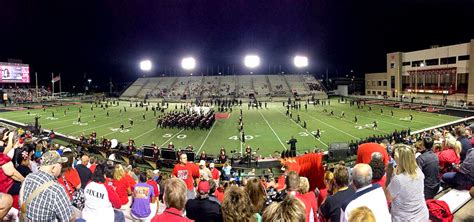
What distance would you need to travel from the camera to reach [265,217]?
285cm

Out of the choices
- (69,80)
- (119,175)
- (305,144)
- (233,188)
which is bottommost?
(305,144)

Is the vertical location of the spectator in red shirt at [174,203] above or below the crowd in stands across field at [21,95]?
below

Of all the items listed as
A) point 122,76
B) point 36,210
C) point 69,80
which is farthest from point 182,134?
point 122,76

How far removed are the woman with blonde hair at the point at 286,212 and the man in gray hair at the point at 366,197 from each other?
1.01 metres

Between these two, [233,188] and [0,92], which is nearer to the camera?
[233,188]

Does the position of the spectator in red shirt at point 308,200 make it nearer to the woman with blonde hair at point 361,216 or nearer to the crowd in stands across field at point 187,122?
the woman with blonde hair at point 361,216

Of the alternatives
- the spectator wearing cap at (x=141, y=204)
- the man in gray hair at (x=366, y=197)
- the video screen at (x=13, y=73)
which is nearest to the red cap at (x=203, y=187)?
the man in gray hair at (x=366, y=197)

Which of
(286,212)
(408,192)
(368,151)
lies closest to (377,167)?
(408,192)

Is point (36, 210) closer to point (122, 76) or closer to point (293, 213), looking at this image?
point (293, 213)

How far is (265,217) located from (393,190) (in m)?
2.26

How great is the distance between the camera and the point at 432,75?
218 feet

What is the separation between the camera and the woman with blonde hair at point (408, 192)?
13.5ft

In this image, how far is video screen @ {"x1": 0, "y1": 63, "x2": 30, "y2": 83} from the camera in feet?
218

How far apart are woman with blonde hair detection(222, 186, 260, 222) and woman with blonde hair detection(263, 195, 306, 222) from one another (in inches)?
34.7
